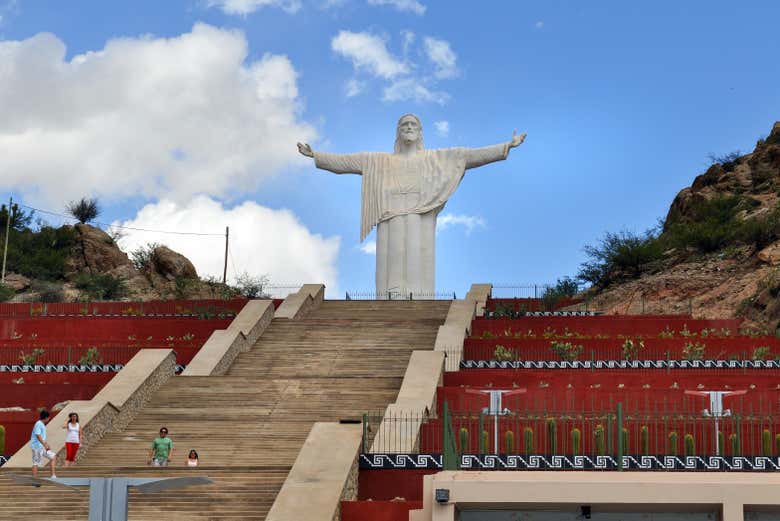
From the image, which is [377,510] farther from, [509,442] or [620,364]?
[620,364]

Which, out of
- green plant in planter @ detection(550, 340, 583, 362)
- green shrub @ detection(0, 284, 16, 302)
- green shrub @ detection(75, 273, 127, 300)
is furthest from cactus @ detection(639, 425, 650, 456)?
green shrub @ detection(75, 273, 127, 300)

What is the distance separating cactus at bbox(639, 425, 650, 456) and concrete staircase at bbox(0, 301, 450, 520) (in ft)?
14.4

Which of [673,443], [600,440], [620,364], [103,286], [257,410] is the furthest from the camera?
[103,286]

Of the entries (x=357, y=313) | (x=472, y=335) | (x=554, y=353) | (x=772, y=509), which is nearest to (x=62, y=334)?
(x=357, y=313)

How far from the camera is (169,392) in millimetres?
21922

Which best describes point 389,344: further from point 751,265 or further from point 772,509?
point 772,509

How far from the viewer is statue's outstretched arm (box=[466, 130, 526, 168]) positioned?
3244cm

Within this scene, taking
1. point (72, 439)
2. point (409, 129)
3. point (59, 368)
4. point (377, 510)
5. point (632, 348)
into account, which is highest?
point (409, 129)

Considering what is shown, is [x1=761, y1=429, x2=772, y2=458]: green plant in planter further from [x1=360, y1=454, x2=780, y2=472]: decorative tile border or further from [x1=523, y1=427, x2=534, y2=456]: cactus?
[x1=523, y1=427, x2=534, y2=456]: cactus

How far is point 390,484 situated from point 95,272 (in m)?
30.1

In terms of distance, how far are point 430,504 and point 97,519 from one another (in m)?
3.08

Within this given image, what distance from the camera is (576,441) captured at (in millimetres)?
17875

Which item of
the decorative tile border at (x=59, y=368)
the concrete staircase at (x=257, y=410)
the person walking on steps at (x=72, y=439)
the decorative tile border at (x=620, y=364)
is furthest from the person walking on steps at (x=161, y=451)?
the decorative tile border at (x=620, y=364)

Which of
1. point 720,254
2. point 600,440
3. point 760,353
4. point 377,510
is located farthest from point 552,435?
point 720,254
